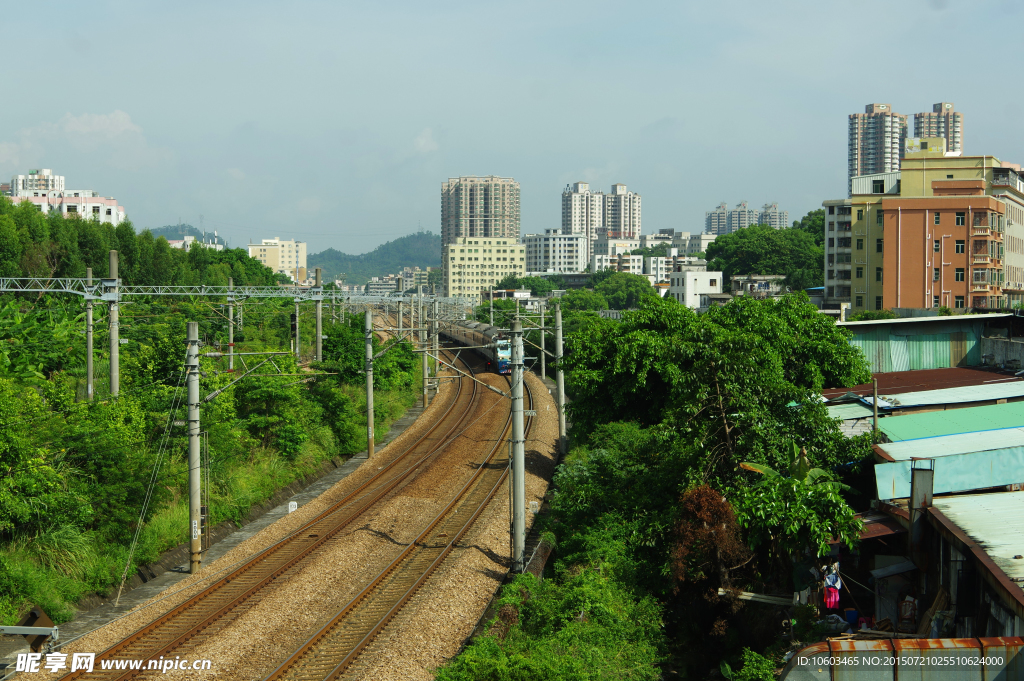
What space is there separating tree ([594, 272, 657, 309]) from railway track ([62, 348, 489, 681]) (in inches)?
4321

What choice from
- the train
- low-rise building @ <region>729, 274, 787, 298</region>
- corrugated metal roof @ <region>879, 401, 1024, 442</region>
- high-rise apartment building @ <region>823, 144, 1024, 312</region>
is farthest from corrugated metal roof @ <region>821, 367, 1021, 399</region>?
low-rise building @ <region>729, 274, 787, 298</region>

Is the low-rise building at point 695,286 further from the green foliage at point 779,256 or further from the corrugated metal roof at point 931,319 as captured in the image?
the corrugated metal roof at point 931,319

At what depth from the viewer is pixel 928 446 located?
49.8 feet

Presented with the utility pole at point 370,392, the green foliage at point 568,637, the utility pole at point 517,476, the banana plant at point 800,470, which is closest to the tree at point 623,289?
the utility pole at point 370,392

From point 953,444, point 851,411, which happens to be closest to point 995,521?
point 953,444

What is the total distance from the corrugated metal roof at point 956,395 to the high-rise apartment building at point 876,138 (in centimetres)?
18525

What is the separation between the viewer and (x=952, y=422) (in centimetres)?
1727

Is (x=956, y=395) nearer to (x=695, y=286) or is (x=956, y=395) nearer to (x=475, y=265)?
(x=695, y=286)

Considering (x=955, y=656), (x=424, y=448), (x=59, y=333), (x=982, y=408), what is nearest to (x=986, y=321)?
(x=982, y=408)

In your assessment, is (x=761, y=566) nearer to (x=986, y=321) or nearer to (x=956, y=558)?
(x=956, y=558)

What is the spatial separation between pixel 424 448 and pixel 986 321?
67.5ft

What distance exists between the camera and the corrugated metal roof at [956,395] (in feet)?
62.9

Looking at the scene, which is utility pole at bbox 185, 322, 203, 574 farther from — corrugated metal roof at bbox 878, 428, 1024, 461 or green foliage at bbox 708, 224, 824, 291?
green foliage at bbox 708, 224, 824, 291

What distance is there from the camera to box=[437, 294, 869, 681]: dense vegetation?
11.5m
